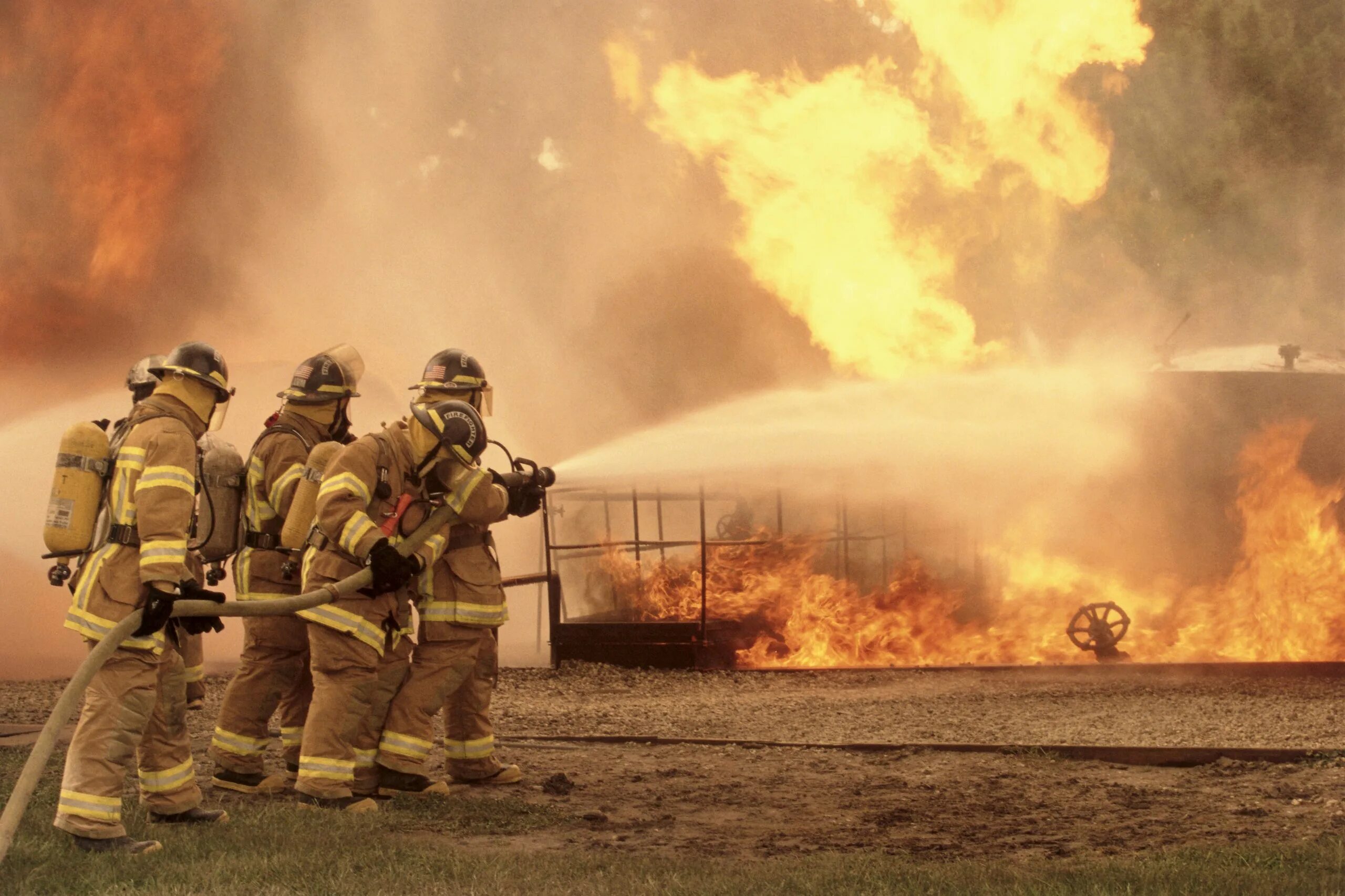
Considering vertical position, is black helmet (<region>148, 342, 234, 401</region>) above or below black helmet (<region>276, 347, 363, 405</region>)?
below

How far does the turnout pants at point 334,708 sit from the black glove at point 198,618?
0.50 m

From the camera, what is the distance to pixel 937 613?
13469 mm

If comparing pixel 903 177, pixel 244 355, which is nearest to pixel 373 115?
pixel 244 355

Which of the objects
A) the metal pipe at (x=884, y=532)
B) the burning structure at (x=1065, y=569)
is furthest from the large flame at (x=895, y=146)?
the burning structure at (x=1065, y=569)

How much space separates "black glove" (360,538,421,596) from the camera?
Answer: 6.05m

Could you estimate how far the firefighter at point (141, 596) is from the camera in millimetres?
5340

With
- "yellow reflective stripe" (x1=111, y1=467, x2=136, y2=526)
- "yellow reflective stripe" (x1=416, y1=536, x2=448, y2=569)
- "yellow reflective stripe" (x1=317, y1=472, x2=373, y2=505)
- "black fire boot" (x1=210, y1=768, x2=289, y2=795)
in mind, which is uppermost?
"yellow reflective stripe" (x1=317, y1=472, x2=373, y2=505)

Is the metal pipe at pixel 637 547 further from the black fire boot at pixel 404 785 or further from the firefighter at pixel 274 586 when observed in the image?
the black fire boot at pixel 404 785

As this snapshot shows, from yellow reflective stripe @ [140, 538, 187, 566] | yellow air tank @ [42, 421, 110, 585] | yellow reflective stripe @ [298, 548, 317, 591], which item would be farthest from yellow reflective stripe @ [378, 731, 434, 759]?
yellow air tank @ [42, 421, 110, 585]

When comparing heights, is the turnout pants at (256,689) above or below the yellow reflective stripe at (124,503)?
below

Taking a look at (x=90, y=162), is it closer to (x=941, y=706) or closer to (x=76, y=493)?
(x=941, y=706)

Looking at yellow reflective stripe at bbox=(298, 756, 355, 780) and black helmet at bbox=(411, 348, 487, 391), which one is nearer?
yellow reflective stripe at bbox=(298, 756, 355, 780)

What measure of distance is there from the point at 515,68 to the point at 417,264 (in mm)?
3648

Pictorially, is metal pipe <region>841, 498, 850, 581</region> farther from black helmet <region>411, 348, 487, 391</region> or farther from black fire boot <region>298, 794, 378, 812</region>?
black fire boot <region>298, 794, 378, 812</region>
